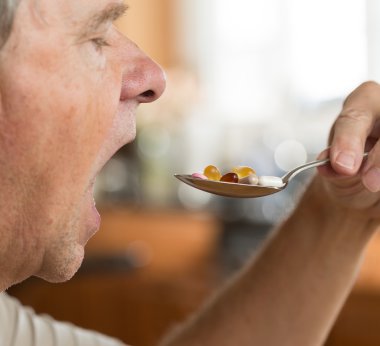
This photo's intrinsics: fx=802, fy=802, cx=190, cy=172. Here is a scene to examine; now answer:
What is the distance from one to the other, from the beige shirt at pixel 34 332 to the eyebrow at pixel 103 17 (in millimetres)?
489

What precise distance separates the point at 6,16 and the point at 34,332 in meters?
0.54

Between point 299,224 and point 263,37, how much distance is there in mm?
2761

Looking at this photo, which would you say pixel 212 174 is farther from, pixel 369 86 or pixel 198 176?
pixel 369 86

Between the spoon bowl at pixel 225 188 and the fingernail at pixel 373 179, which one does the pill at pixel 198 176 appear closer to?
the spoon bowl at pixel 225 188

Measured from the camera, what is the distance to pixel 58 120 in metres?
0.84

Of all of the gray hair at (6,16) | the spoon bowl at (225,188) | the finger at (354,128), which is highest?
the gray hair at (6,16)

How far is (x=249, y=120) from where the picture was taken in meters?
3.90

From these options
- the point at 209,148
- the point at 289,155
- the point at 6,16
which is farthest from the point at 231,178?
the point at 209,148

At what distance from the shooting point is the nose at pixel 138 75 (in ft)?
2.99

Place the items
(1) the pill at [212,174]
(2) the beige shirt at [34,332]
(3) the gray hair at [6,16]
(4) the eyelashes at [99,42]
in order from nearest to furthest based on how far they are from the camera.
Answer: (3) the gray hair at [6,16]
(4) the eyelashes at [99,42]
(1) the pill at [212,174]
(2) the beige shirt at [34,332]

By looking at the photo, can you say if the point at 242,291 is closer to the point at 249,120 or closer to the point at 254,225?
the point at 254,225

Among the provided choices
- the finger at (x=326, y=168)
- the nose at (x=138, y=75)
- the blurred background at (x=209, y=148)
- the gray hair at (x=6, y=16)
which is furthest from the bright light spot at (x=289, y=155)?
the gray hair at (x=6, y=16)

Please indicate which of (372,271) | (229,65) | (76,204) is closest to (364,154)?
(76,204)

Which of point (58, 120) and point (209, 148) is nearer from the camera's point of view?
point (58, 120)
